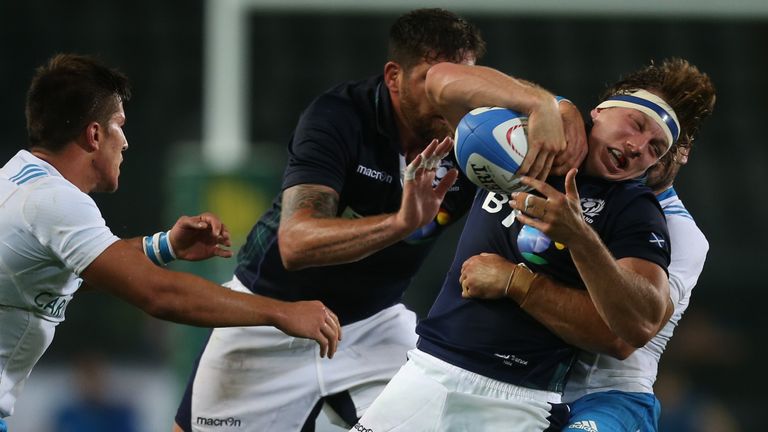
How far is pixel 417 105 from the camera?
15.0 feet

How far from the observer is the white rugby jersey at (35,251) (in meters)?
3.70

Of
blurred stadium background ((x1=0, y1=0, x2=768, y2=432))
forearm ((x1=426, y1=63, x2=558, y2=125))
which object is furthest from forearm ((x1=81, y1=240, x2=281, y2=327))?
blurred stadium background ((x1=0, y1=0, x2=768, y2=432))

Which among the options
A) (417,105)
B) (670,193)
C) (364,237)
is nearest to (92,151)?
(364,237)

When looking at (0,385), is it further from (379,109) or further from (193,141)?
(193,141)

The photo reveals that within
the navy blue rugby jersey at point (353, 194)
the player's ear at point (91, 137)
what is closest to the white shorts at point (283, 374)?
the navy blue rugby jersey at point (353, 194)

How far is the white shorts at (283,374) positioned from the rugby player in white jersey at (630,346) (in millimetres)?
970

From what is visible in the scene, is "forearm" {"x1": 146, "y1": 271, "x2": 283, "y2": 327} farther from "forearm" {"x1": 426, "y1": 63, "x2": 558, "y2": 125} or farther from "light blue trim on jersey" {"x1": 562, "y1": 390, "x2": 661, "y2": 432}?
"light blue trim on jersey" {"x1": 562, "y1": 390, "x2": 661, "y2": 432}

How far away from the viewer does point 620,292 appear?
3.40 meters

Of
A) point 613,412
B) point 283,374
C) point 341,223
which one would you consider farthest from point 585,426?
point 283,374

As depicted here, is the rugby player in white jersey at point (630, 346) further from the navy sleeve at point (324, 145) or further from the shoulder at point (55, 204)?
the shoulder at point (55, 204)

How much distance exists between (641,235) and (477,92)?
0.64 m

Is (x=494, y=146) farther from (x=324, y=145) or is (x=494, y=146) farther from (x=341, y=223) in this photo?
(x=324, y=145)

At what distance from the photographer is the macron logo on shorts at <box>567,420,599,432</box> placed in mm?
3785

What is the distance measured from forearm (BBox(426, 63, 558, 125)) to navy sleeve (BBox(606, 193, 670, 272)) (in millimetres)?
376
